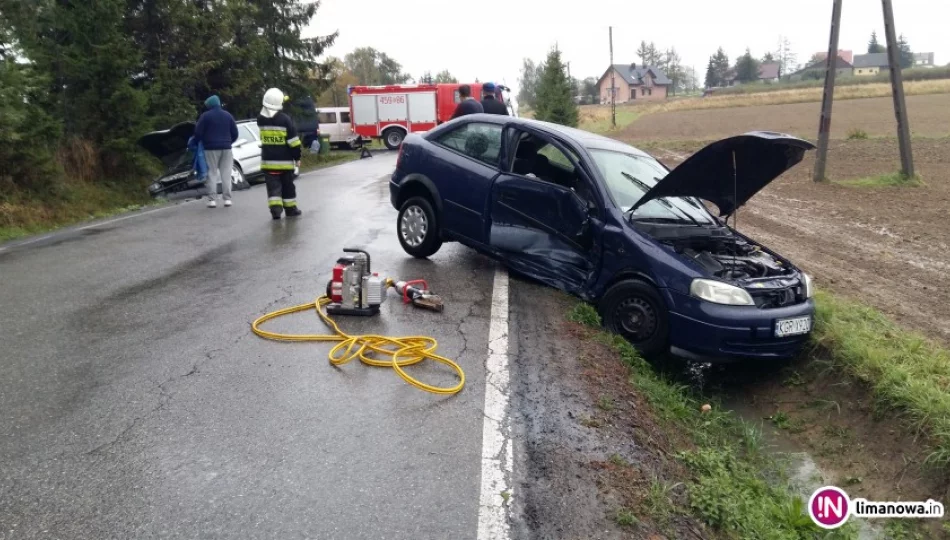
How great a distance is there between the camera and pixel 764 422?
5805 millimetres

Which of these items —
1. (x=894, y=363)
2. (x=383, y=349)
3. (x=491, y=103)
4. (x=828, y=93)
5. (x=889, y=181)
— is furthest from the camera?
(x=828, y=93)

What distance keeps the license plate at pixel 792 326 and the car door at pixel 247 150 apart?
1351 cm

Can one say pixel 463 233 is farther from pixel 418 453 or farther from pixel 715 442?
pixel 418 453

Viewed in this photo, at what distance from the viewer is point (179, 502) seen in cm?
317

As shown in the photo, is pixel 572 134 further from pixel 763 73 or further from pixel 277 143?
pixel 763 73

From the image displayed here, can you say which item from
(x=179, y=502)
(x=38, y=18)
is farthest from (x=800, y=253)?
(x=38, y=18)

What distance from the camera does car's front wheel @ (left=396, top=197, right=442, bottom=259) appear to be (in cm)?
762

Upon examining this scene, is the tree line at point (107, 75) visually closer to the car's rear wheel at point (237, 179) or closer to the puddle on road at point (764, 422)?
the car's rear wheel at point (237, 179)

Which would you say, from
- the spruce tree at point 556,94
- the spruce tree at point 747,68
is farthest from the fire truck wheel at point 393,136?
the spruce tree at point 747,68

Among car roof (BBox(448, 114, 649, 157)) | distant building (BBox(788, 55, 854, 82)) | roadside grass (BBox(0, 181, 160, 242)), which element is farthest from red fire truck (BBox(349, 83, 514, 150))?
distant building (BBox(788, 55, 854, 82))

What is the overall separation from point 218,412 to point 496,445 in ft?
5.33

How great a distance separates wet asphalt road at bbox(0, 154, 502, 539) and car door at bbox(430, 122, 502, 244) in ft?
1.70

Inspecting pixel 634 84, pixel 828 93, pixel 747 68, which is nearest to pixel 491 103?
pixel 828 93

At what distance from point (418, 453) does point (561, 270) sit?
3249 millimetres
